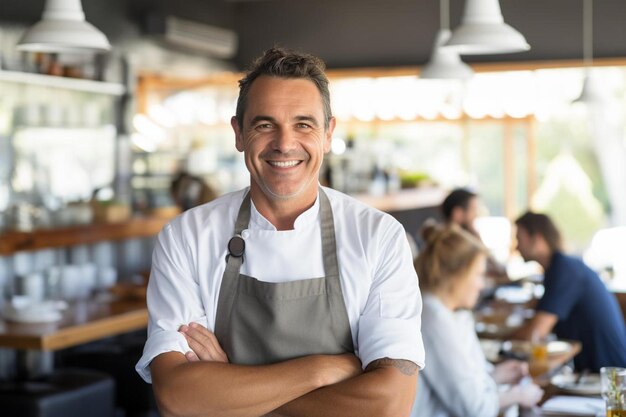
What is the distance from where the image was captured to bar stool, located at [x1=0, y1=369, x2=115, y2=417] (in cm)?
479

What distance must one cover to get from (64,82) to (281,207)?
5.95 meters

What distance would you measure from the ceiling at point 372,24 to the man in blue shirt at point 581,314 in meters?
5.08

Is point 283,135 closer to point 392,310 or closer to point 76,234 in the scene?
point 392,310

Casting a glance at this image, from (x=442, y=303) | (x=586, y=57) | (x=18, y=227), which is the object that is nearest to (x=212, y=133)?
(x=586, y=57)

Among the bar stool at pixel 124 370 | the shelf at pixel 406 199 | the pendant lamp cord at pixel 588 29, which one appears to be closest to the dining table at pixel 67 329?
the bar stool at pixel 124 370

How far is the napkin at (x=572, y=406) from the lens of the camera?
12.3ft

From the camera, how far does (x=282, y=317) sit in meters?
2.30

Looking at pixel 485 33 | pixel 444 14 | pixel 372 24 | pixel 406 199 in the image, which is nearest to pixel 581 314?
pixel 485 33

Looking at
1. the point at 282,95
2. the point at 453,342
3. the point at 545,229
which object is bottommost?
the point at 453,342

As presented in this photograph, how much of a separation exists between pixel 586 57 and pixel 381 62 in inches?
81.3

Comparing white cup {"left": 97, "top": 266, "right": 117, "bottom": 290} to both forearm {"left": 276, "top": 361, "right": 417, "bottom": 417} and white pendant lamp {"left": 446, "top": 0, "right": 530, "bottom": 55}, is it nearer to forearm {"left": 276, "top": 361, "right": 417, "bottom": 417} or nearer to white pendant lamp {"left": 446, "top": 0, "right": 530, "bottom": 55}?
white pendant lamp {"left": 446, "top": 0, "right": 530, "bottom": 55}

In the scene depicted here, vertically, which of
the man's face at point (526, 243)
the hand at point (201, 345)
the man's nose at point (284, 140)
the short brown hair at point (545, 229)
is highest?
the man's nose at point (284, 140)

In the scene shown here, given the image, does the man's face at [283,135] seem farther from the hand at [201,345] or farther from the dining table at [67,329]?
the dining table at [67,329]

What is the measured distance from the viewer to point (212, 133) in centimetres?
1153
